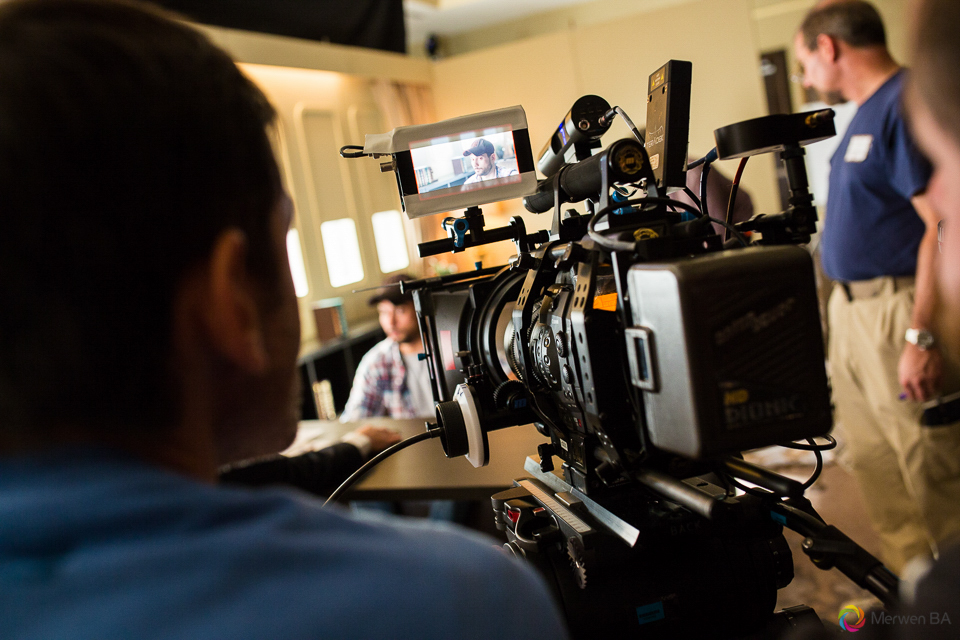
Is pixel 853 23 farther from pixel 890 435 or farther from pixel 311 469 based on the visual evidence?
pixel 311 469

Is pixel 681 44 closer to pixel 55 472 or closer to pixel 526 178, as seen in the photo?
pixel 526 178

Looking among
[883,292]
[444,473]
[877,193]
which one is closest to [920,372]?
[883,292]

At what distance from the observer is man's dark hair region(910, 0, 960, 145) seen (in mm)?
420

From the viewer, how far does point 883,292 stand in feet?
5.99

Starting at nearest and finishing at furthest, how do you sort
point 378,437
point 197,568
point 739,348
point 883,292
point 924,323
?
point 197,568 → point 739,348 → point 924,323 → point 883,292 → point 378,437

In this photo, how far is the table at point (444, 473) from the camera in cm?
172

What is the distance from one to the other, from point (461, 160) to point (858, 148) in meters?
1.32

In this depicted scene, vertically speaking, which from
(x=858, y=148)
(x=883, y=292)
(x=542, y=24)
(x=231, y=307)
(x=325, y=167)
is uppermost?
(x=542, y=24)

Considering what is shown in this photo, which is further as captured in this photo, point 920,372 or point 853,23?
point 853,23

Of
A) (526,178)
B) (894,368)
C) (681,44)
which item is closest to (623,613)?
(526,178)

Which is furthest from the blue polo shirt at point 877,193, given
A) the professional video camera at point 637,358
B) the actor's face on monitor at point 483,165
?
the actor's face on monitor at point 483,165

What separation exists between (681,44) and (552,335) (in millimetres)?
4091

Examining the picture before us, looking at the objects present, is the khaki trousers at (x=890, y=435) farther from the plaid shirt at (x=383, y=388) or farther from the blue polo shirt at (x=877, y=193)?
the plaid shirt at (x=383, y=388)

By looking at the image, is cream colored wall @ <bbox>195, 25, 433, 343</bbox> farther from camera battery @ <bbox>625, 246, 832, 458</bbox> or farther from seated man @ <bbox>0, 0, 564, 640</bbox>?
seated man @ <bbox>0, 0, 564, 640</bbox>
